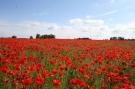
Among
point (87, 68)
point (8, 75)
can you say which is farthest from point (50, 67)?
point (8, 75)

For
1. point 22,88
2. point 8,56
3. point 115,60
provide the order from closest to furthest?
point 22,88
point 8,56
point 115,60

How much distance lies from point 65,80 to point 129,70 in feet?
8.82

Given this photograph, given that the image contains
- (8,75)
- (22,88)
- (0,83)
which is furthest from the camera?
(8,75)

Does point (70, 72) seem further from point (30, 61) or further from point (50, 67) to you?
point (30, 61)

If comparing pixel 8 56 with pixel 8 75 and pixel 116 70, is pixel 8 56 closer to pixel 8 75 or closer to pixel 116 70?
pixel 8 75

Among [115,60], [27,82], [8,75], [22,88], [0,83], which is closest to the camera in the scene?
[27,82]

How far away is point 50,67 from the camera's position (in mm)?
8234

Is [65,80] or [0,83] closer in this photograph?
[0,83]

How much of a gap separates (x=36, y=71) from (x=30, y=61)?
1074 millimetres

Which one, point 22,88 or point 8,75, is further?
point 8,75

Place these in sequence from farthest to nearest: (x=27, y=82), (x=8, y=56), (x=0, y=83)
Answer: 1. (x=8, y=56)
2. (x=0, y=83)
3. (x=27, y=82)

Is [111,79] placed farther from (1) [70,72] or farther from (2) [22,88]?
(2) [22,88]

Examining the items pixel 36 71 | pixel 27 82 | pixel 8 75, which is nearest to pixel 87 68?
pixel 36 71

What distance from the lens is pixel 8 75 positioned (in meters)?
6.76
